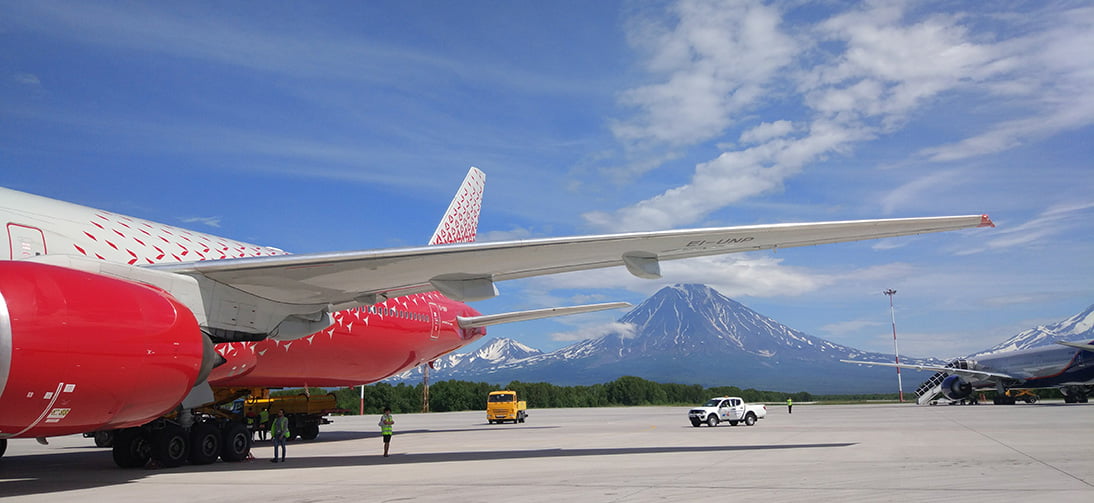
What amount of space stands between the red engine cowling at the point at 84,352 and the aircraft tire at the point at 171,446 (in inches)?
163

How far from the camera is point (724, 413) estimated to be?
100ft

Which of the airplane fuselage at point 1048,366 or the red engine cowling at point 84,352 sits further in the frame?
the airplane fuselage at point 1048,366

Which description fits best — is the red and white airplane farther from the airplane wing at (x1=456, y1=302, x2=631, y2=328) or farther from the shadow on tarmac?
the airplane wing at (x1=456, y1=302, x2=631, y2=328)

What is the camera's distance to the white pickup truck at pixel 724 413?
2969cm

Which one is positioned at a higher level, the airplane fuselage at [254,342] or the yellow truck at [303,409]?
the airplane fuselage at [254,342]

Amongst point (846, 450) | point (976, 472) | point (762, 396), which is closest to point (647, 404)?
point (762, 396)

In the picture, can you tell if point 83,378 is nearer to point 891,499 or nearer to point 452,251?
point 452,251

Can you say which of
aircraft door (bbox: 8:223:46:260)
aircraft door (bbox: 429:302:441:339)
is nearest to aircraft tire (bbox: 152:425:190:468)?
aircraft door (bbox: 8:223:46:260)

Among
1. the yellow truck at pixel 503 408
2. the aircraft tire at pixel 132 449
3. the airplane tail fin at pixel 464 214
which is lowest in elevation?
the yellow truck at pixel 503 408

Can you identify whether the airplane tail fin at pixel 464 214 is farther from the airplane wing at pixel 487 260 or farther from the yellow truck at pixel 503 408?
the yellow truck at pixel 503 408

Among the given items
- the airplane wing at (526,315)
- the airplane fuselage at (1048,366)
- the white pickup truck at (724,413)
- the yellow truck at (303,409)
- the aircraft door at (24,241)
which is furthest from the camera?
the airplane fuselage at (1048,366)

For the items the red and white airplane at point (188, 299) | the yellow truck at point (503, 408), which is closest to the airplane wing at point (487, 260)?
the red and white airplane at point (188, 299)

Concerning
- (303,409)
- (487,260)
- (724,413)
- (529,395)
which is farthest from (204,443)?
(529,395)

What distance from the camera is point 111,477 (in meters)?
12.8
